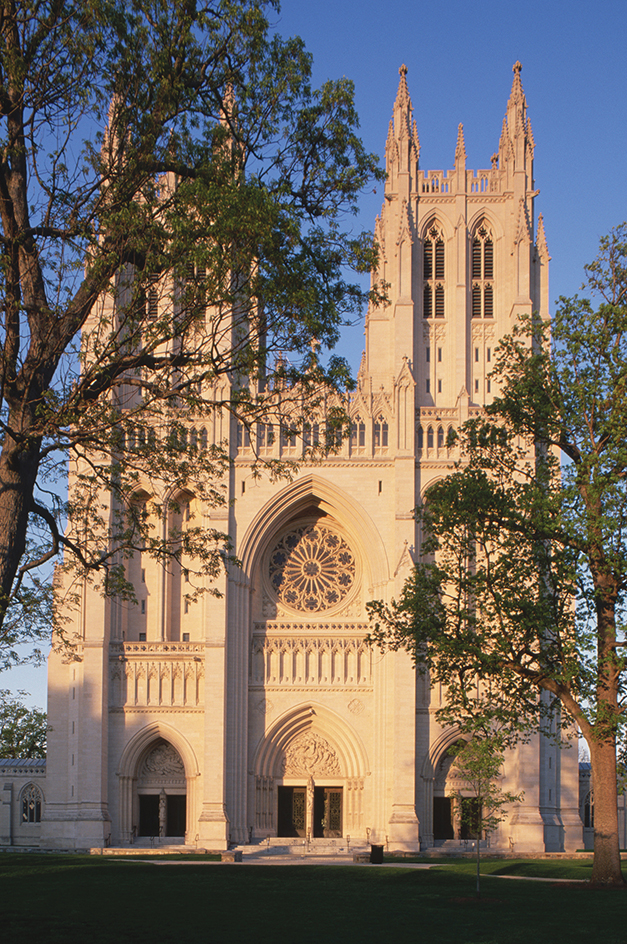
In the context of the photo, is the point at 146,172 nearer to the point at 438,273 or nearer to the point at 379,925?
the point at 379,925

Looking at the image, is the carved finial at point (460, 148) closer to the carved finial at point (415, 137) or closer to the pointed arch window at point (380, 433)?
the carved finial at point (415, 137)

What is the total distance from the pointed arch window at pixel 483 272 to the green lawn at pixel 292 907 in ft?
86.4

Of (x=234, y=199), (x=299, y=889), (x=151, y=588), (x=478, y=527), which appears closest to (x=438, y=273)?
(x=151, y=588)

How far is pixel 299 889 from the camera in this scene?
77.0ft

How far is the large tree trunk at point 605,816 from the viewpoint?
22.5 meters

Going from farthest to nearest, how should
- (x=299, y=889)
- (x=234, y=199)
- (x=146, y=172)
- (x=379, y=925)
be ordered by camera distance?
(x=299, y=889), (x=379, y=925), (x=146, y=172), (x=234, y=199)

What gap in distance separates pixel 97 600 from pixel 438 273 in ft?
66.8

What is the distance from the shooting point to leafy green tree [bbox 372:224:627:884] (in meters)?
22.7

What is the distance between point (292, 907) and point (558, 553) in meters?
8.84

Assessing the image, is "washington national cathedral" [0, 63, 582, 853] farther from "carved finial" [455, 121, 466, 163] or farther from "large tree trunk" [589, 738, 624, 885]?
"large tree trunk" [589, 738, 624, 885]

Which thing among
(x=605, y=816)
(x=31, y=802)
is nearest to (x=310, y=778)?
(x=31, y=802)

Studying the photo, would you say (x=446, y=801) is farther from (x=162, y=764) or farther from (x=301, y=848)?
(x=162, y=764)

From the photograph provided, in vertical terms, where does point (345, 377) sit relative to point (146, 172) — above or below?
below

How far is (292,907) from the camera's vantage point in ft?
65.0
